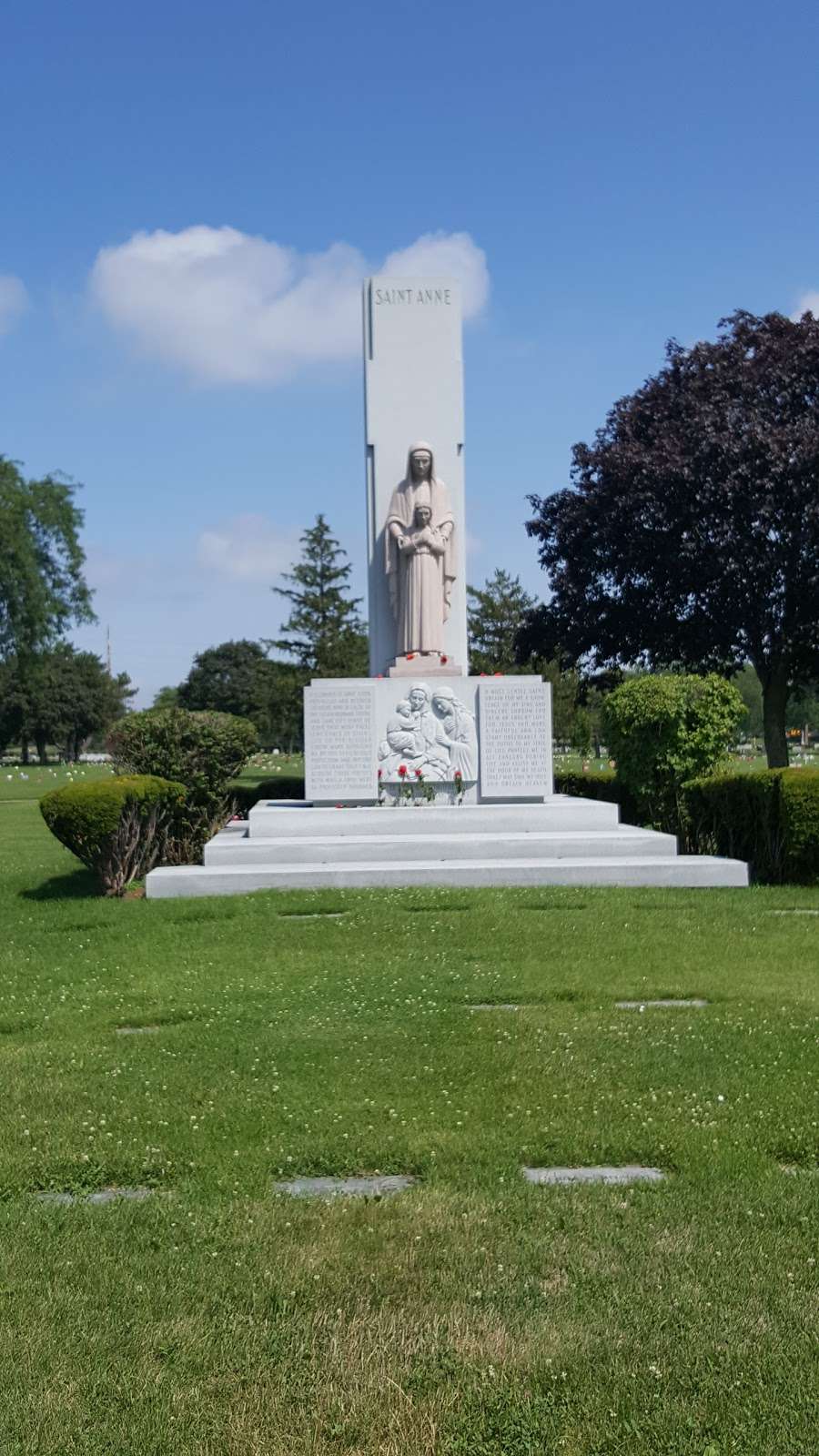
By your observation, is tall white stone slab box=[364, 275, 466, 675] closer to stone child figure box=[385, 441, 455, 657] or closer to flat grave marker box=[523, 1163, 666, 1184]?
stone child figure box=[385, 441, 455, 657]

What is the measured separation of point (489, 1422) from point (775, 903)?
8047 millimetres

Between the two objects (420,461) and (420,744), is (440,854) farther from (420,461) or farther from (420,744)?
(420,461)

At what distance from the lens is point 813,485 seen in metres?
22.9

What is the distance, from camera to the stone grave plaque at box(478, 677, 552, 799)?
14.4 meters

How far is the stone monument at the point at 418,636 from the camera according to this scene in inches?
566

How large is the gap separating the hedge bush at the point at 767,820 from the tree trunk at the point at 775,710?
11409mm

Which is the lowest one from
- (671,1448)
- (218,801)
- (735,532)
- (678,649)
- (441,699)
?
(671,1448)

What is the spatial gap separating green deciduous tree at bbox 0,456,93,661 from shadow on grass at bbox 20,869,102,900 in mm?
39359

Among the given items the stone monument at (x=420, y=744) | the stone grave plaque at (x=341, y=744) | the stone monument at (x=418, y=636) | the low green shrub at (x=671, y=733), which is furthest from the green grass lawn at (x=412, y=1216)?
the low green shrub at (x=671, y=733)

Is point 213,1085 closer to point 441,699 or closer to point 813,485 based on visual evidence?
point 441,699

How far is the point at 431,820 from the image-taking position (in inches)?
520

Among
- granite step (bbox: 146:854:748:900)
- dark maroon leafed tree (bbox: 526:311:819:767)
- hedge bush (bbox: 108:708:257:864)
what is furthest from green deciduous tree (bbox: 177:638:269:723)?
granite step (bbox: 146:854:748:900)

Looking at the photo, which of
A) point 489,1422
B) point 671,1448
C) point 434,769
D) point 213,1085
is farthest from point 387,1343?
point 434,769

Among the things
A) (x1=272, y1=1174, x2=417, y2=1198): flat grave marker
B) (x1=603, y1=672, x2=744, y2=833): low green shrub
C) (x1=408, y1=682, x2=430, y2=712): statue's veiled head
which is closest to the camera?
(x1=272, y1=1174, x2=417, y2=1198): flat grave marker
